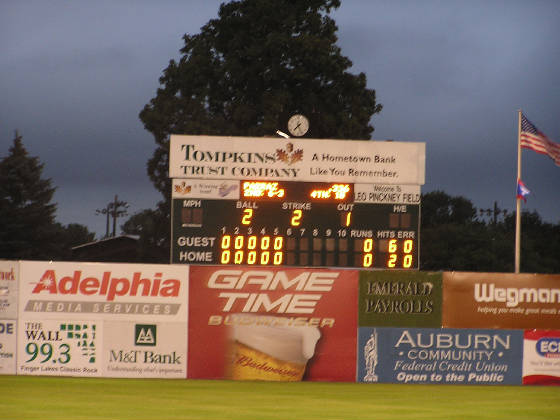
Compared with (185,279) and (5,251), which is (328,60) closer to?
(185,279)

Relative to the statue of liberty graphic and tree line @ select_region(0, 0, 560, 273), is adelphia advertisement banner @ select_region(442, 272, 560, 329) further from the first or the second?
tree line @ select_region(0, 0, 560, 273)

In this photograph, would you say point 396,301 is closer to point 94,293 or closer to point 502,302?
point 502,302

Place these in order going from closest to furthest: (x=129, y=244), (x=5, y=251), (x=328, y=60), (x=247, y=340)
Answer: (x=247, y=340) → (x=328, y=60) → (x=5, y=251) → (x=129, y=244)

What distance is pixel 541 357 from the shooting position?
16.7 meters

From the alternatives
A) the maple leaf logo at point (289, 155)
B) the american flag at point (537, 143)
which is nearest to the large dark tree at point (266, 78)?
the american flag at point (537, 143)

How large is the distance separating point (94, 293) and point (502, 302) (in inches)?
313

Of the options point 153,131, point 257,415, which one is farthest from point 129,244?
point 257,415

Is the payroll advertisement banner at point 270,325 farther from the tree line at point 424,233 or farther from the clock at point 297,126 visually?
the tree line at point 424,233

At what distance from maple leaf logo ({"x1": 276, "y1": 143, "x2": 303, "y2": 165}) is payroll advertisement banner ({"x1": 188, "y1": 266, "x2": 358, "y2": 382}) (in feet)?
7.03

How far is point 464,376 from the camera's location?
1667 cm

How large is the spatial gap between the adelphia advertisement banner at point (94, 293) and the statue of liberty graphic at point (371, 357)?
3.61 meters

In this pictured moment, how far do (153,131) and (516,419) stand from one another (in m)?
28.4

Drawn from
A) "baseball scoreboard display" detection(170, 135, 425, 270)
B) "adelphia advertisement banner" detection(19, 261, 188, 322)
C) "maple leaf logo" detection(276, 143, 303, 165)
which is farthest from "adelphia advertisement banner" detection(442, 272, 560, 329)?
"adelphia advertisement banner" detection(19, 261, 188, 322)

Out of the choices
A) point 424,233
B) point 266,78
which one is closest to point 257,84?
point 266,78
